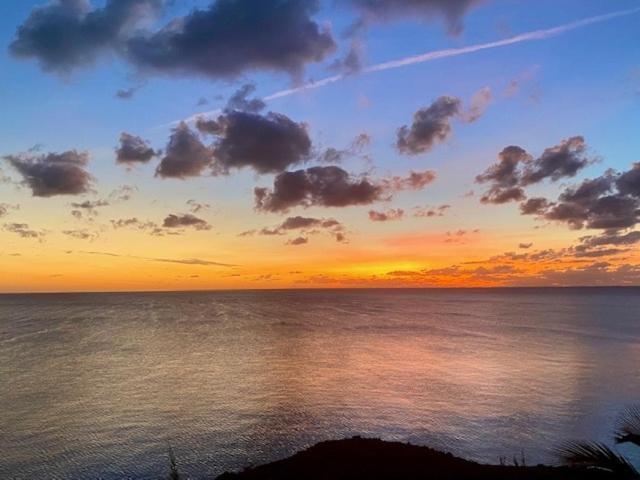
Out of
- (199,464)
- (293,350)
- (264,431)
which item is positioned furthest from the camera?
(293,350)

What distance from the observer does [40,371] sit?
58.5 metres

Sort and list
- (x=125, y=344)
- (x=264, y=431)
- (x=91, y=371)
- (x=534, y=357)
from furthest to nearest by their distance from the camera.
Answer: (x=125, y=344) → (x=534, y=357) → (x=91, y=371) → (x=264, y=431)

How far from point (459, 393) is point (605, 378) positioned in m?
17.9

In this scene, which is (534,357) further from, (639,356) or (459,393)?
(459,393)

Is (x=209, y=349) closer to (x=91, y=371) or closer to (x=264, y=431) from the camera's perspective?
(x=91, y=371)

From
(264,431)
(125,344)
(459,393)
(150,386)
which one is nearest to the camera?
(264,431)

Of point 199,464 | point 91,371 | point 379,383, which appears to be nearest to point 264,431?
point 199,464

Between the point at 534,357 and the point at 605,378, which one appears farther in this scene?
the point at 534,357

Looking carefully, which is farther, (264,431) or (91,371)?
(91,371)

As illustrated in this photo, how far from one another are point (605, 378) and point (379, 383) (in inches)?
941

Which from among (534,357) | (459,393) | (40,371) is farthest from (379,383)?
(40,371)

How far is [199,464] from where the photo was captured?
28.7 m

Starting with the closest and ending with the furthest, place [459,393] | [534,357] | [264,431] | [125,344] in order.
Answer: [264,431]
[459,393]
[534,357]
[125,344]

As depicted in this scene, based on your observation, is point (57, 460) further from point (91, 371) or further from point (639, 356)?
point (639, 356)
